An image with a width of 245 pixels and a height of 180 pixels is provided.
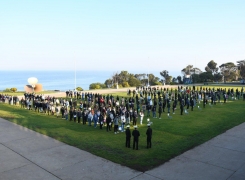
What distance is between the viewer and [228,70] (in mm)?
75875

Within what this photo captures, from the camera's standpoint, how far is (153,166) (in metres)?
10.2

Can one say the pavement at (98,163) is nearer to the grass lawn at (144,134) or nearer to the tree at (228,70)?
the grass lawn at (144,134)

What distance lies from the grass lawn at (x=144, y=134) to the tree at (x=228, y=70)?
185 ft

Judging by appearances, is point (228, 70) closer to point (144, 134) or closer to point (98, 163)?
point (144, 134)

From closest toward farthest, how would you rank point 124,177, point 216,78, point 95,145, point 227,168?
point 124,177 < point 227,168 < point 95,145 < point 216,78

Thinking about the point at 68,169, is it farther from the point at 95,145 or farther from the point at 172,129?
the point at 172,129

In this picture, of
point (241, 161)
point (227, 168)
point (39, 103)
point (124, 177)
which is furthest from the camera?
point (39, 103)

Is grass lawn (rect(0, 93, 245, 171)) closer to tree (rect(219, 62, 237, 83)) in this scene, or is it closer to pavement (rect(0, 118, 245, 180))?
pavement (rect(0, 118, 245, 180))

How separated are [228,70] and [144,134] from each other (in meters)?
69.9

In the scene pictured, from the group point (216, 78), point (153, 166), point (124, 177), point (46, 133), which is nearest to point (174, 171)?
point (153, 166)

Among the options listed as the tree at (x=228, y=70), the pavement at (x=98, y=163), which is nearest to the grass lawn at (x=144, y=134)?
the pavement at (x=98, y=163)

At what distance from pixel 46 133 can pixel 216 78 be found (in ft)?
212

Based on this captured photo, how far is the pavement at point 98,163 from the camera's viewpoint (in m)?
9.43

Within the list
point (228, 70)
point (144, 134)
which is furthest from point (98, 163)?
point (228, 70)
